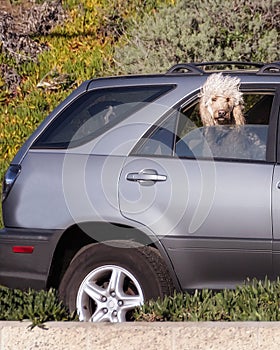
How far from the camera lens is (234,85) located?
6.77 m

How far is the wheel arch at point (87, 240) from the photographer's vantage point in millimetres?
6512

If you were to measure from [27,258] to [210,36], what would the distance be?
7045 millimetres

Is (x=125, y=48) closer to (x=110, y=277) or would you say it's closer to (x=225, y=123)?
(x=225, y=123)

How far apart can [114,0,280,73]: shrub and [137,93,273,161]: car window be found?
19.9ft

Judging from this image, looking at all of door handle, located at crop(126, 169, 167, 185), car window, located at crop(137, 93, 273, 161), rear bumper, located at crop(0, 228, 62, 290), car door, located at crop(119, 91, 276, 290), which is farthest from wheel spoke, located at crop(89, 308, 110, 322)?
car window, located at crop(137, 93, 273, 161)

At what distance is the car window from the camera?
657 centimetres

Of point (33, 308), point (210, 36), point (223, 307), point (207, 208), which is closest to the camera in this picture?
point (33, 308)

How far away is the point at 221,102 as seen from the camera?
6738 mm

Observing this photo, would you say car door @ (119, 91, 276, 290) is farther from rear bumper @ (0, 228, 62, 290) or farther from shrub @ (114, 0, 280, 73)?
shrub @ (114, 0, 280, 73)

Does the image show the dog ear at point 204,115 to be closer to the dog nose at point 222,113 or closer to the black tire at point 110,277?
the dog nose at point 222,113

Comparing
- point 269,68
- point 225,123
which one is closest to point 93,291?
point 225,123

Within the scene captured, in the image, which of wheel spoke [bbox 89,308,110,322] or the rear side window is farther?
the rear side window

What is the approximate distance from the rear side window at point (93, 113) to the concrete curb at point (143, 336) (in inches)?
69.4

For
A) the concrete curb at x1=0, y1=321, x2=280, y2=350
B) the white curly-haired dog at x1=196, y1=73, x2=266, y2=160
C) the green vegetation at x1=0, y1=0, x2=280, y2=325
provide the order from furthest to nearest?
the green vegetation at x1=0, y1=0, x2=280, y2=325 < the white curly-haired dog at x1=196, y1=73, x2=266, y2=160 < the concrete curb at x1=0, y1=321, x2=280, y2=350
